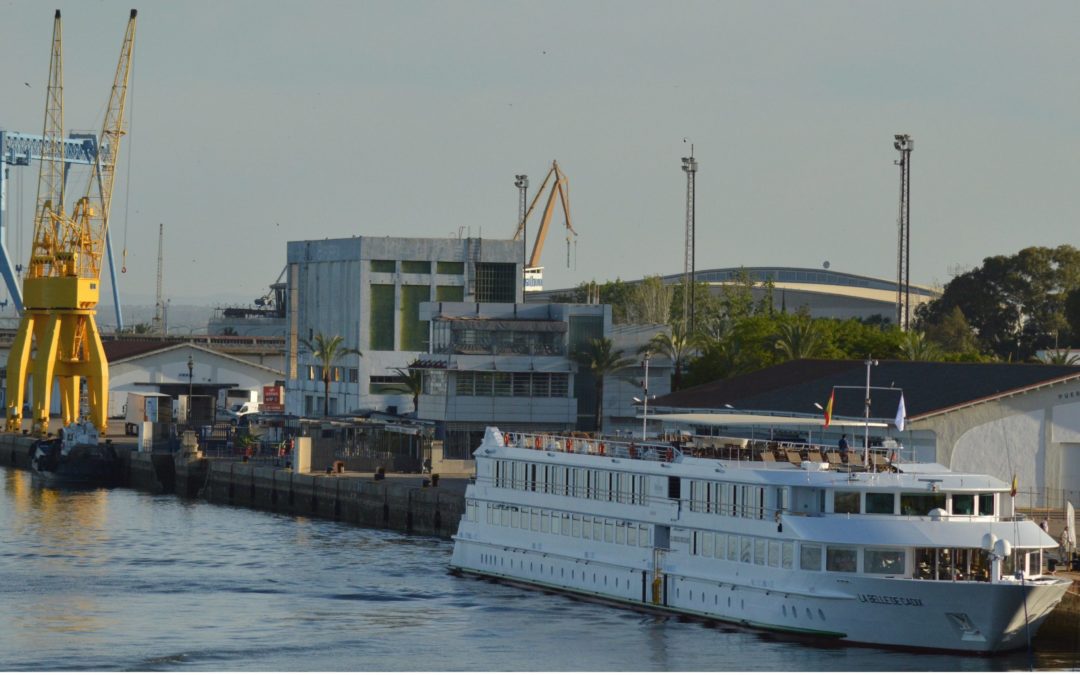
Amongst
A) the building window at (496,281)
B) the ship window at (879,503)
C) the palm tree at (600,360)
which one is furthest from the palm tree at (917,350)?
the ship window at (879,503)

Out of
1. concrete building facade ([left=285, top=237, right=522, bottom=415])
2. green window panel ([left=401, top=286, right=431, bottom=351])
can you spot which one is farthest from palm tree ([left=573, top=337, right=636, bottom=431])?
green window panel ([left=401, top=286, right=431, bottom=351])

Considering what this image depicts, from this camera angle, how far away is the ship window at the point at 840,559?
46812mm

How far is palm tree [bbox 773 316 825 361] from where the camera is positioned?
91.6 metres

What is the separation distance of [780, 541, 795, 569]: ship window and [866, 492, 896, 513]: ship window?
218 centimetres

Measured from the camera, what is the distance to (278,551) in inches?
2709

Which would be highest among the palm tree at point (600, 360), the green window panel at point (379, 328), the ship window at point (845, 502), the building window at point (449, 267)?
the building window at point (449, 267)

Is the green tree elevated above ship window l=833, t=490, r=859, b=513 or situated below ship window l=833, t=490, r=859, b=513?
above

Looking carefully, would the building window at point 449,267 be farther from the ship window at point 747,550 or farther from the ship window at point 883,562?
the ship window at point 883,562

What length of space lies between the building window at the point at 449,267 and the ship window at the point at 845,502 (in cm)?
7707

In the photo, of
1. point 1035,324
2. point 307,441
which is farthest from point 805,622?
Answer: point 1035,324

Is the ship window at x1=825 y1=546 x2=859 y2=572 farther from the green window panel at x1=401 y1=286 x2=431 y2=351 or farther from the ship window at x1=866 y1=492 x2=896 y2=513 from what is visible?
the green window panel at x1=401 y1=286 x2=431 y2=351

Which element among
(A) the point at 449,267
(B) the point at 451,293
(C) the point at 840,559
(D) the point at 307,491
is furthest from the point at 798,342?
(C) the point at 840,559

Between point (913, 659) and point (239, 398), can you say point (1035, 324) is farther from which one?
point (913, 659)

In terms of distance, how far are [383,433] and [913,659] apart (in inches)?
2055
